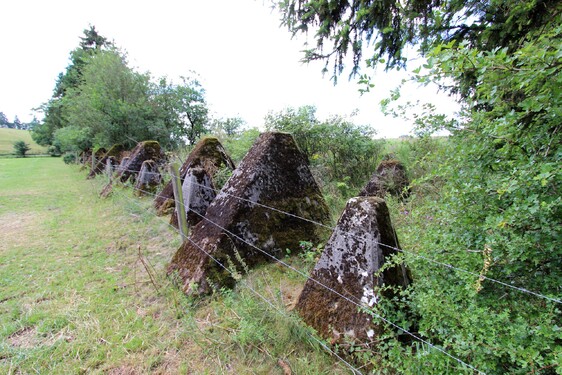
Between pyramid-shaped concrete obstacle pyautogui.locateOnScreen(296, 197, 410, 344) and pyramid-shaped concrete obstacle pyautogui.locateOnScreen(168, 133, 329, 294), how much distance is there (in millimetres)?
1038

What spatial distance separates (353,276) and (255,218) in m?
1.45

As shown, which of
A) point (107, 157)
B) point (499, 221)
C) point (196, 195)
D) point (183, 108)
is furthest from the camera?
point (183, 108)

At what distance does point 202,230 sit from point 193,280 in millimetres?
609

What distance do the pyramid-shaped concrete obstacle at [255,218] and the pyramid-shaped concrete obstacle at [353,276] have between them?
1.04 m

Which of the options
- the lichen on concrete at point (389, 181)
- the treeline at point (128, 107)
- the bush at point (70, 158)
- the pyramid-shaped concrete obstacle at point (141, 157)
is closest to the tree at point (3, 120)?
the bush at point (70, 158)

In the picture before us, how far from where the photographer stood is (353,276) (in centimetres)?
186

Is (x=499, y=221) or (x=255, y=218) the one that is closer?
(x=499, y=221)

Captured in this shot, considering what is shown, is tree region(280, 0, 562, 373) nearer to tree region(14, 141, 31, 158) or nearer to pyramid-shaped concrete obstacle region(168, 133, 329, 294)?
pyramid-shaped concrete obstacle region(168, 133, 329, 294)

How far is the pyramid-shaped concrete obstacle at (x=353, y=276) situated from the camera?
176 centimetres

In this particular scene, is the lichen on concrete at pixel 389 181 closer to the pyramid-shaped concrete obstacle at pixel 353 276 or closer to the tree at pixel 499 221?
the tree at pixel 499 221

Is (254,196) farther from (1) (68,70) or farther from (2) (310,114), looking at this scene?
(1) (68,70)

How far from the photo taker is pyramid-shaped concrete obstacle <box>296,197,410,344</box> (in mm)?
1755

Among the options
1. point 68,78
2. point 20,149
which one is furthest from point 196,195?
point 20,149

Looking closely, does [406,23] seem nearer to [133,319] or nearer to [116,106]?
[133,319]
